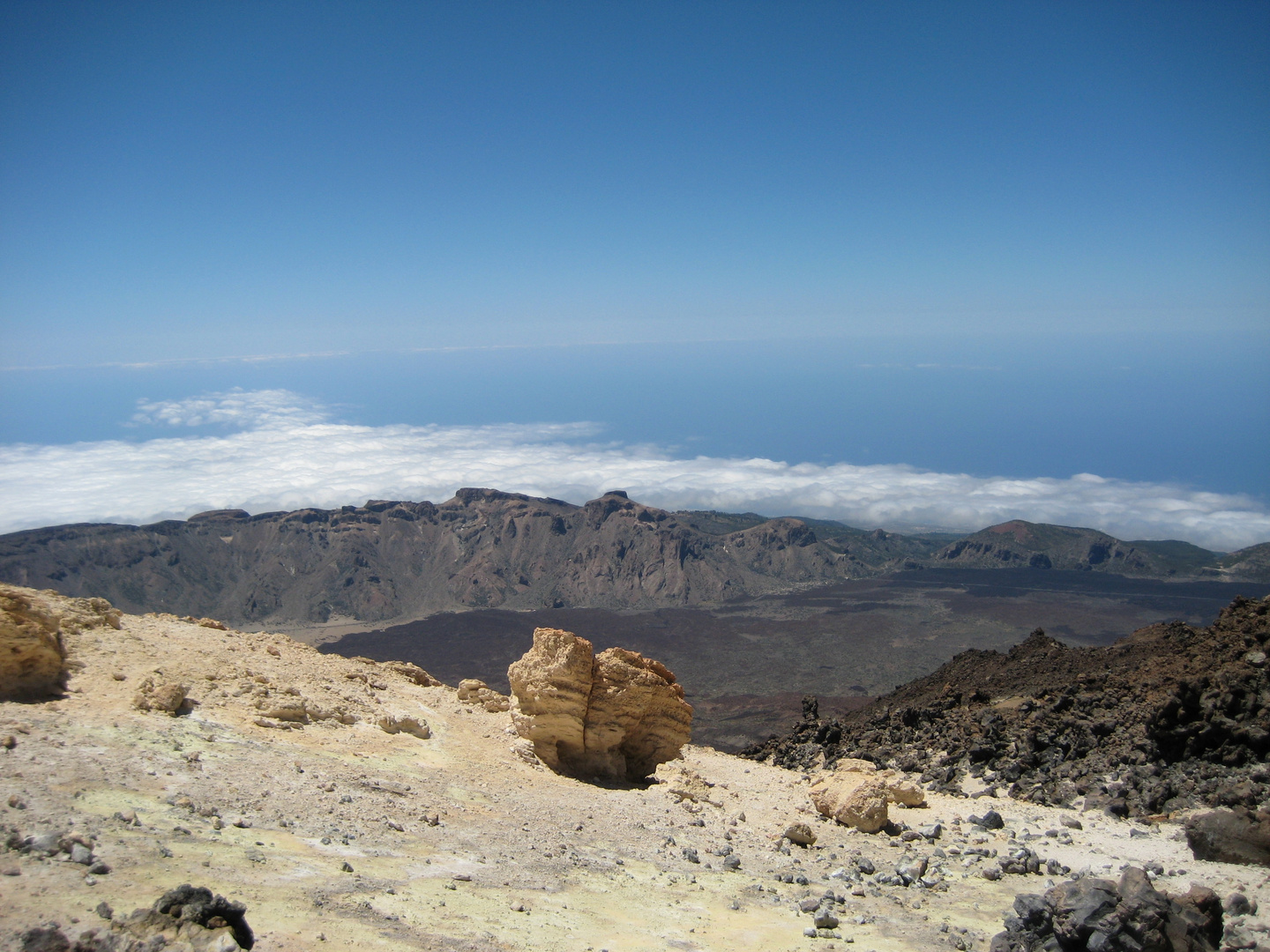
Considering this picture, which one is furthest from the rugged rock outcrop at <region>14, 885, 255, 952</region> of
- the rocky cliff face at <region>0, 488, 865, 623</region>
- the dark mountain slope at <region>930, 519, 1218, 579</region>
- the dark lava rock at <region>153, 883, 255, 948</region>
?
the dark mountain slope at <region>930, 519, 1218, 579</region>

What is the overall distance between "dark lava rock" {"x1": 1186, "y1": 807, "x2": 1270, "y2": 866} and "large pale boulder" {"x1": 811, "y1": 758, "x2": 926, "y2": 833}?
4.35 m

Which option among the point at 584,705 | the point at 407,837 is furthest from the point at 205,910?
the point at 584,705

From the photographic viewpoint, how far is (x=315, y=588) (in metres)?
95.5

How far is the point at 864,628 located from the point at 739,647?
11.6 meters

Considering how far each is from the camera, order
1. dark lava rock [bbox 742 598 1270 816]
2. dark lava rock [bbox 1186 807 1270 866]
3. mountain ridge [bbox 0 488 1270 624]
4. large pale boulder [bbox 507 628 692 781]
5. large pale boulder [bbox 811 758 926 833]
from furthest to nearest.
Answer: mountain ridge [bbox 0 488 1270 624], large pale boulder [bbox 507 628 692 781], dark lava rock [bbox 742 598 1270 816], large pale boulder [bbox 811 758 926 833], dark lava rock [bbox 1186 807 1270 866]

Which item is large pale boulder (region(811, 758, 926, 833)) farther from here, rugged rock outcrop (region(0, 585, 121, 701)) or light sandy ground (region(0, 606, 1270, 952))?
rugged rock outcrop (region(0, 585, 121, 701))

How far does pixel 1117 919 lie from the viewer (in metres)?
7.29

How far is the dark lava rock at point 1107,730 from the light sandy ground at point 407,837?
1332mm

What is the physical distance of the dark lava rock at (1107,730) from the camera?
13.7m

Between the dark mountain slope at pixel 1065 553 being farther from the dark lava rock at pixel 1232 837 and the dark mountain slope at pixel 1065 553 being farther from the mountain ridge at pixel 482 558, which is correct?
the dark lava rock at pixel 1232 837

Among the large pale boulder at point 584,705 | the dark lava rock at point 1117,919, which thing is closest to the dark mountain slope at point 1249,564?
the large pale boulder at point 584,705

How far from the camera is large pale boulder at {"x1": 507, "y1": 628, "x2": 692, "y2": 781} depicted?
15.4m

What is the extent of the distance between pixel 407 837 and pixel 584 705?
6.02 m

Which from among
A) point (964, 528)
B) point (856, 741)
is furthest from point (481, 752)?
point (964, 528)
